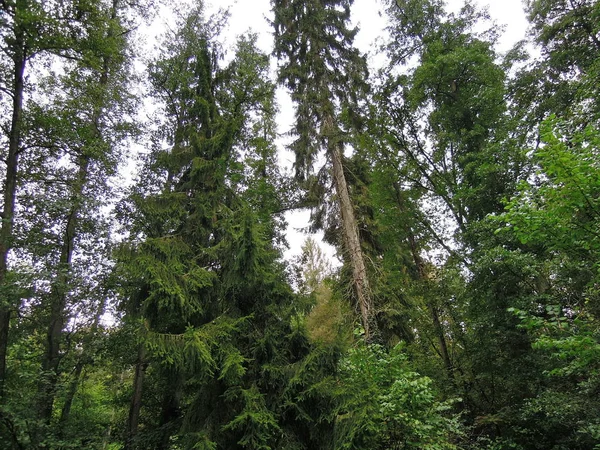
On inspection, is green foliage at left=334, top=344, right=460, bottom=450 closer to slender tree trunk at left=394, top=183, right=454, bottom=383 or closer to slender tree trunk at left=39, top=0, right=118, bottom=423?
slender tree trunk at left=39, top=0, right=118, bottom=423

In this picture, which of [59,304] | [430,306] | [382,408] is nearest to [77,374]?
[59,304]

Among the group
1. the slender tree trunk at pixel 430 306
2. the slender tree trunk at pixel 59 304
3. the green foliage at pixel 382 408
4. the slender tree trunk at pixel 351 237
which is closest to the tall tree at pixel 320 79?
the slender tree trunk at pixel 351 237

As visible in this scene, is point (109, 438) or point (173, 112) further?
point (173, 112)

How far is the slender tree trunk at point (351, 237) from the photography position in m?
8.04

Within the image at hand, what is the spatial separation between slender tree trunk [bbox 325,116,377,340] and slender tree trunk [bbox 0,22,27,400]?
6785mm

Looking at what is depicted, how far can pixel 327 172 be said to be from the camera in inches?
413

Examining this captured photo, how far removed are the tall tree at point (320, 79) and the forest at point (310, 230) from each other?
7 centimetres

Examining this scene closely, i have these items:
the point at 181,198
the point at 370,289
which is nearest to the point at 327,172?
the point at 370,289

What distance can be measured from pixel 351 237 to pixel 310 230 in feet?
6.54

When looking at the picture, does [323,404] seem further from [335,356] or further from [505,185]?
[505,185]

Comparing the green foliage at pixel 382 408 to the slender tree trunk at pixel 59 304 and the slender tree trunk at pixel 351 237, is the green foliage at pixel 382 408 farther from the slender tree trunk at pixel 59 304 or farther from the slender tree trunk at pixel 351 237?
the slender tree trunk at pixel 59 304

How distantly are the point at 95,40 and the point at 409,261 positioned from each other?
11218mm

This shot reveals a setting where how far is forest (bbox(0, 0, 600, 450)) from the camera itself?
5.06 m

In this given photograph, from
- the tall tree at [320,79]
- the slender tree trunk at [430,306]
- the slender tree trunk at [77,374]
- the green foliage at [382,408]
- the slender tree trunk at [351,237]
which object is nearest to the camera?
the green foliage at [382,408]
